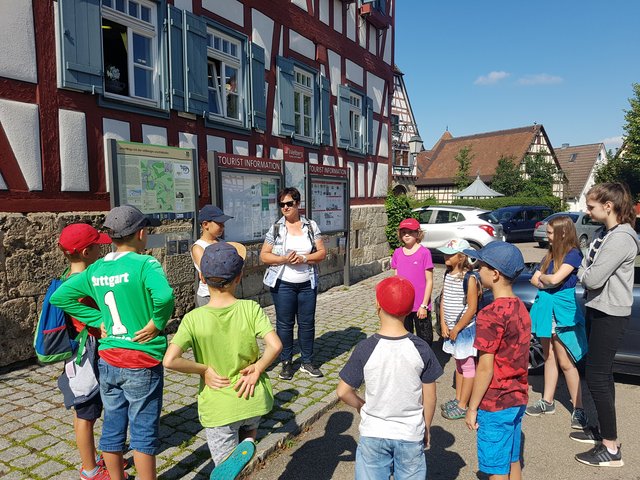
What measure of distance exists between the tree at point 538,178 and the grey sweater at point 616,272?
Result: 108ft

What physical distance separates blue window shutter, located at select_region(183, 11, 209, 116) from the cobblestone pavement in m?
3.73

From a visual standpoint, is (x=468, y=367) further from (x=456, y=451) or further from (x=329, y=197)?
(x=329, y=197)

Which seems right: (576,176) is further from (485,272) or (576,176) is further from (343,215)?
(485,272)

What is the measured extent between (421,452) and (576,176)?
52.4 meters

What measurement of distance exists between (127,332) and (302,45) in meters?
7.78

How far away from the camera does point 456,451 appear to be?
11.3 ft

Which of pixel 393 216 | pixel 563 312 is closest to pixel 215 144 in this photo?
pixel 563 312

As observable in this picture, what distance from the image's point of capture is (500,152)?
41.0 metres

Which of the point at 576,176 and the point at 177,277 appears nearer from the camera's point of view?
the point at 177,277

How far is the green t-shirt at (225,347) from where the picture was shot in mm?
2268

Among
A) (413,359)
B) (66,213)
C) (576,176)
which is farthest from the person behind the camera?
(576,176)

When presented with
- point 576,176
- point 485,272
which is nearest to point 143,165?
point 485,272

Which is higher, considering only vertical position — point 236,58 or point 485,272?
point 236,58

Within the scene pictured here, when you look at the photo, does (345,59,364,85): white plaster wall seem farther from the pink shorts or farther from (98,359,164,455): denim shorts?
(98,359,164,455): denim shorts
